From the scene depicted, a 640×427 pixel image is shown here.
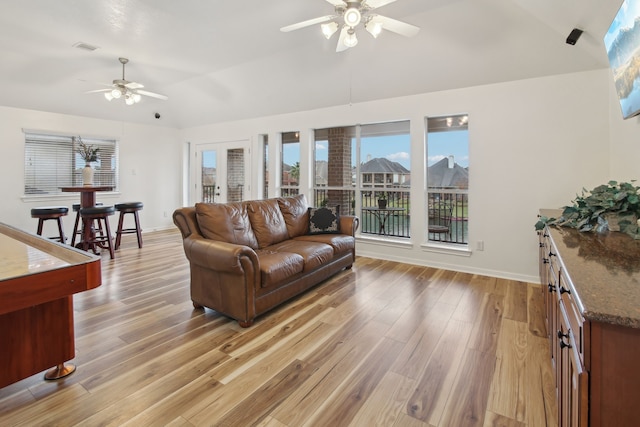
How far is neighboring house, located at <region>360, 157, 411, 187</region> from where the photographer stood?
4793 mm

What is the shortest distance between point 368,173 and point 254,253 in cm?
299

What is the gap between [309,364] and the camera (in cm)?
207

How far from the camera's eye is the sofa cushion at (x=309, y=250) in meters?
3.18

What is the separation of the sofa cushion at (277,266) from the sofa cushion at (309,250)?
111 millimetres

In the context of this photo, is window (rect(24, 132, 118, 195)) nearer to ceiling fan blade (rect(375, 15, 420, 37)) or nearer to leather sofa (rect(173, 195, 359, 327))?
leather sofa (rect(173, 195, 359, 327))

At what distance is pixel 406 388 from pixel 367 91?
392 centimetres

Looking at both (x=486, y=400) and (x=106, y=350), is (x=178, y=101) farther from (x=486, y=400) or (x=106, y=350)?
(x=486, y=400)

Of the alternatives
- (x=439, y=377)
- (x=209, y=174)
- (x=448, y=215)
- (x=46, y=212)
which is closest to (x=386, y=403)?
(x=439, y=377)

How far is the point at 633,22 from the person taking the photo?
72.6 inches

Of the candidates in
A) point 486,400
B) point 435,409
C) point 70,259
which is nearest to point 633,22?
point 486,400

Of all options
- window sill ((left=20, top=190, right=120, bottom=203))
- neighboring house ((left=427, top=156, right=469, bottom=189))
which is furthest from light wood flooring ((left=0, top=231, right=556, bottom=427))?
window sill ((left=20, top=190, right=120, bottom=203))

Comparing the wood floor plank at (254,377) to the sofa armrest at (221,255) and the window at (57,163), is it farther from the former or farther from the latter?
the window at (57,163)

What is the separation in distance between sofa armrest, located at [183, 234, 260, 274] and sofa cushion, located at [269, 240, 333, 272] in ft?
2.17

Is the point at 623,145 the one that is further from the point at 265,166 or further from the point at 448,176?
the point at 265,166
